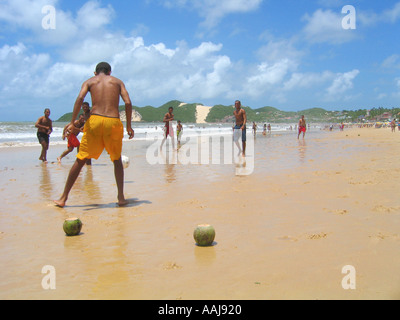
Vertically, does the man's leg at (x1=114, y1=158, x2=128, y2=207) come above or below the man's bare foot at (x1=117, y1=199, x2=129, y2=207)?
above

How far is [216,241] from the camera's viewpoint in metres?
3.92

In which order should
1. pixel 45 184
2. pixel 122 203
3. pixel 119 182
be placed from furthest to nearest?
pixel 45 184 → pixel 119 182 → pixel 122 203

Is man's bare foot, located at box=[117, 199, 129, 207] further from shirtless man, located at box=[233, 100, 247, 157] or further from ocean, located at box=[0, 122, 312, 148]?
ocean, located at box=[0, 122, 312, 148]

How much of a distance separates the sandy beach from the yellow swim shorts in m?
0.89

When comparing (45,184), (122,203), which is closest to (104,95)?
(122,203)

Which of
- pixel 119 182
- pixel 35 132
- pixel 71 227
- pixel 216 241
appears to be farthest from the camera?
pixel 35 132

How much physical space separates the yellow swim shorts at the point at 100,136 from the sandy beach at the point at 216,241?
0.89 meters

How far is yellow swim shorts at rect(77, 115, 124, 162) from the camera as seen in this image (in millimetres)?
5523

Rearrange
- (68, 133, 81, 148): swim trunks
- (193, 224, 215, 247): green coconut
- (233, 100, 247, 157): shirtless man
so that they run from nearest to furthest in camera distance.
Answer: (193, 224, 215, 247): green coconut < (68, 133, 81, 148): swim trunks < (233, 100, 247, 157): shirtless man

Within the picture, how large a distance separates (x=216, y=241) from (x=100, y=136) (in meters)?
2.70

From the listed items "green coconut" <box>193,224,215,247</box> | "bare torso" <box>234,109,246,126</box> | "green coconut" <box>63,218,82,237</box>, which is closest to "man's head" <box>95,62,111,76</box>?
"green coconut" <box>63,218,82,237</box>

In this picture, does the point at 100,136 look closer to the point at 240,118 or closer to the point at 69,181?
the point at 69,181

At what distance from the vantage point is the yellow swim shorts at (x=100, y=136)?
552 cm
